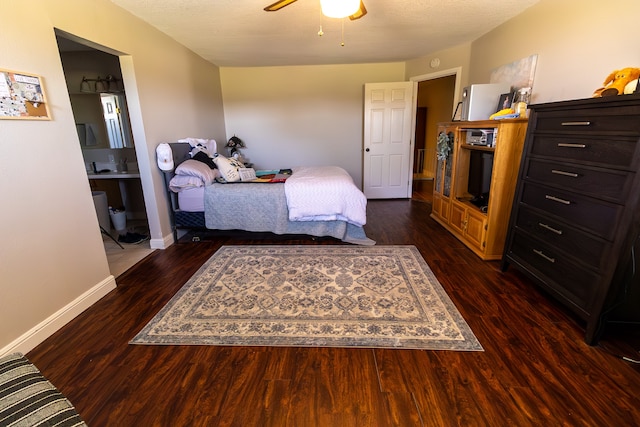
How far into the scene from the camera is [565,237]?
189cm

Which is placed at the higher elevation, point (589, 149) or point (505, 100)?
point (505, 100)

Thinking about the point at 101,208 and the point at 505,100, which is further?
the point at 101,208

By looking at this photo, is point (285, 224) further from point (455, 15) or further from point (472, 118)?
point (455, 15)

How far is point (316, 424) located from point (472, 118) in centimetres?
317

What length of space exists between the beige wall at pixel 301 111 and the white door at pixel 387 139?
1.40 feet

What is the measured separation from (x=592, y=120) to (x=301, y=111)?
4508 mm

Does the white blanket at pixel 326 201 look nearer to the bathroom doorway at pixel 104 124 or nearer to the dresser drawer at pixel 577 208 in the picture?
the dresser drawer at pixel 577 208

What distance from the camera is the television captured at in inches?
114

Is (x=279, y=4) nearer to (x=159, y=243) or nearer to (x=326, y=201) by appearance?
(x=326, y=201)

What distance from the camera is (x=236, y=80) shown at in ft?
17.9

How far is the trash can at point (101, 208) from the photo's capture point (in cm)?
348

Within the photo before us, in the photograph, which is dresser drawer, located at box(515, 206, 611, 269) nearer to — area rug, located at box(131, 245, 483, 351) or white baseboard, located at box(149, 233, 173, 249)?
area rug, located at box(131, 245, 483, 351)

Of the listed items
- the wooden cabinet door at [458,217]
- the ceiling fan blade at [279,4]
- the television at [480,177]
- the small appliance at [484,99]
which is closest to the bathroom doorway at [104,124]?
the ceiling fan blade at [279,4]

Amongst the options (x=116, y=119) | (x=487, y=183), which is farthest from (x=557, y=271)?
(x=116, y=119)
